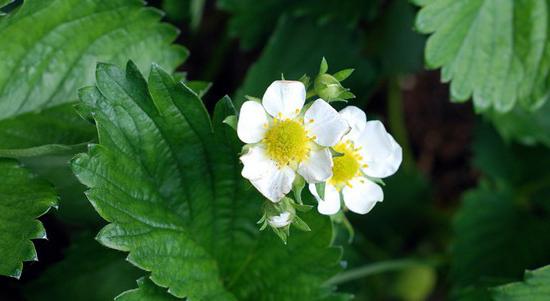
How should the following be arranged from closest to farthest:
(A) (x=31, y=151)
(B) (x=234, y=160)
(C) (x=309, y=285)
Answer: (A) (x=31, y=151) < (B) (x=234, y=160) < (C) (x=309, y=285)

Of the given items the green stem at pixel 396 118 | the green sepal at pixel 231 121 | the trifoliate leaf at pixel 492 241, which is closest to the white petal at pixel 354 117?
the green sepal at pixel 231 121

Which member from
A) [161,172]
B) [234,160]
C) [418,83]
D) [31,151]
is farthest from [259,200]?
[418,83]

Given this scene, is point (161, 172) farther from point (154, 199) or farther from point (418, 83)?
point (418, 83)

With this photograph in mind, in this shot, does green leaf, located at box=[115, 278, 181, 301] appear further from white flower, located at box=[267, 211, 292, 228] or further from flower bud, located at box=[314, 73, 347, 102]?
flower bud, located at box=[314, 73, 347, 102]

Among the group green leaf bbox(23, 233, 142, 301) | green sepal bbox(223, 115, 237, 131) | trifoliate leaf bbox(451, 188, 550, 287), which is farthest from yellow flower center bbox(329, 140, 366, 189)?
trifoliate leaf bbox(451, 188, 550, 287)

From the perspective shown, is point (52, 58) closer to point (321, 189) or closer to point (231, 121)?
point (231, 121)

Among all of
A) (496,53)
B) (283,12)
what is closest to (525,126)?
(496,53)
